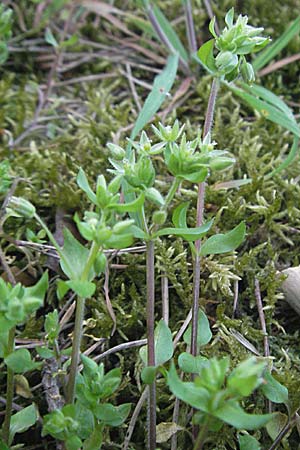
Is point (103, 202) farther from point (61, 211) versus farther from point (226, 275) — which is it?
point (61, 211)

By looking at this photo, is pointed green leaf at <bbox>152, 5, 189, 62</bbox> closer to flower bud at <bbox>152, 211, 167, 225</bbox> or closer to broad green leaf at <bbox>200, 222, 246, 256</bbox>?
broad green leaf at <bbox>200, 222, 246, 256</bbox>

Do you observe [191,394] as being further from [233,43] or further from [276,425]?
[233,43]

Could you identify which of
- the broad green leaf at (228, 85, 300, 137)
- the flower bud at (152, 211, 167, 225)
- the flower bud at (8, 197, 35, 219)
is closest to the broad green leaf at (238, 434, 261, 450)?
the flower bud at (152, 211, 167, 225)

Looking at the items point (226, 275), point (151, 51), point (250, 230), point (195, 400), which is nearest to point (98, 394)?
point (195, 400)

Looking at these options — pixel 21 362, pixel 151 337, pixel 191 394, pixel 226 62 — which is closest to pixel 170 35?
pixel 226 62

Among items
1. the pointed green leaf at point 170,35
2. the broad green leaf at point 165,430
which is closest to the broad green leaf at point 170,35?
the pointed green leaf at point 170,35

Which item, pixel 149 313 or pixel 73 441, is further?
pixel 149 313
